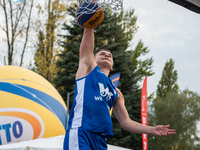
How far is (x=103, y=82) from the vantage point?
101 inches

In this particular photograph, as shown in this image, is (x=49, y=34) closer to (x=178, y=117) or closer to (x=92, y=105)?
(x=178, y=117)

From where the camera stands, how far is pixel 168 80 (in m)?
32.9

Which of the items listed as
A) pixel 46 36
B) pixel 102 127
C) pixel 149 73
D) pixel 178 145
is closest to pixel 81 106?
pixel 102 127

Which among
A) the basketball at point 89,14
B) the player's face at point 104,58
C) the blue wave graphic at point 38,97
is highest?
the basketball at point 89,14

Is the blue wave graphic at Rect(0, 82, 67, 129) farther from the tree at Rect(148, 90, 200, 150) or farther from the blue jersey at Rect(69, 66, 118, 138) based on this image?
the tree at Rect(148, 90, 200, 150)

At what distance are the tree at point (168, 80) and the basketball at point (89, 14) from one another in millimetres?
30276

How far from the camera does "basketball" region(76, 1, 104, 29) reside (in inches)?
101

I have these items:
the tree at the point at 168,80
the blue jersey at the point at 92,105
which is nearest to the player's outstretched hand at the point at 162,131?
the blue jersey at the point at 92,105

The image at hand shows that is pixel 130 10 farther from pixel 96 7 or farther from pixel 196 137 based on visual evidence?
pixel 96 7

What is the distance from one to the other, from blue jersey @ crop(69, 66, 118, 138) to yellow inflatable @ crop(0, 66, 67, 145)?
3.84m

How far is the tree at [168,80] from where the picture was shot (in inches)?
1261

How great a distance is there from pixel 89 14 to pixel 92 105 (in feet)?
3.23

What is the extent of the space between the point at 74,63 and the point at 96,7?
1449 centimetres

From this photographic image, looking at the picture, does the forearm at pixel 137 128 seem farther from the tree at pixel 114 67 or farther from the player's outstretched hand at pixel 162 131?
the tree at pixel 114 67
